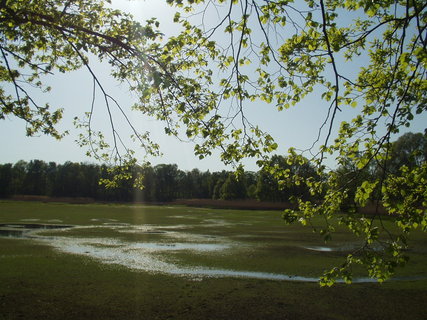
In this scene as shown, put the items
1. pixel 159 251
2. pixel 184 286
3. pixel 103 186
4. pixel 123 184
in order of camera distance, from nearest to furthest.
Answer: pixel 184 286 < pixel 159 251 < pixel 123 184 < pixel 103 186

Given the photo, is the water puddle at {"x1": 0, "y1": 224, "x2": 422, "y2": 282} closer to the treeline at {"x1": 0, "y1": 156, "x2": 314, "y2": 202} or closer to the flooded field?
the flooded field

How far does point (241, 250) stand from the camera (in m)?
22.7

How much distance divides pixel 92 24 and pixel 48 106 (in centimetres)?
407

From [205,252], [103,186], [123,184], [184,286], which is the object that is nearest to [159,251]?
[205,252]

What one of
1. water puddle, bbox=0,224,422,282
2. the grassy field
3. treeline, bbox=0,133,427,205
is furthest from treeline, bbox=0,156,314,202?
the grassy field

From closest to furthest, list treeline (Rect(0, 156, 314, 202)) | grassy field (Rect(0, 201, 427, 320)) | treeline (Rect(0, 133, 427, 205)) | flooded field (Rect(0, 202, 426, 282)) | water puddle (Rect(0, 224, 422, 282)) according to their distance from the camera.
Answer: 1. grassy field (Rect(0, 201, 427, 320))
2. water puddle (Rect(0, 224, 422, 282))
3. flooded field (Rect(0, 202, 426, 282))
4. treeline (Rect(0, 133, 427, 205))
5. treeline (Rect(0, 156, 314, 202))

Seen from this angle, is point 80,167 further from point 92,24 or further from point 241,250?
point 92,24

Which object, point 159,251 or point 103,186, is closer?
point 159,251

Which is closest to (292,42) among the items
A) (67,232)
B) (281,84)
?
(281,84)

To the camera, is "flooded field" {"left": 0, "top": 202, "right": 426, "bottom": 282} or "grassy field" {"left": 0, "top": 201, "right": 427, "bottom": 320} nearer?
"grassy field" {"left": 0, "top": 201, "right": 427, "bottom": 320}

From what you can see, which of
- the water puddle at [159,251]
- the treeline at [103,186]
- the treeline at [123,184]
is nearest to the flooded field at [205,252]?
the water puddle at [159,251]

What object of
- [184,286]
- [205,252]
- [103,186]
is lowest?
[205,252]

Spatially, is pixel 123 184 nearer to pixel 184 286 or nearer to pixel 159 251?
pixel 159 251

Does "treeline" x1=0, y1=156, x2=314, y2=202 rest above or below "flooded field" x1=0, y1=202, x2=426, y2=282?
above
